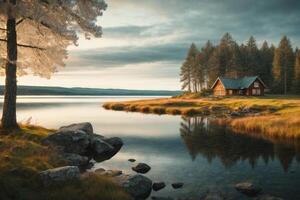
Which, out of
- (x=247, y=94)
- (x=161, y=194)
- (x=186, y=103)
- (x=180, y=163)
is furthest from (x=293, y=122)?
(x=247, y=94)

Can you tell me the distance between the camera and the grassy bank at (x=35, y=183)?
1274 centimetres

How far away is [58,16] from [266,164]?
18.0 m

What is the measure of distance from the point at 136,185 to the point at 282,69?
102449mm

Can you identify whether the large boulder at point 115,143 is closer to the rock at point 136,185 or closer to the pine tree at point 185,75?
the rock at point 136,185

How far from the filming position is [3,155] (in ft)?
53.5

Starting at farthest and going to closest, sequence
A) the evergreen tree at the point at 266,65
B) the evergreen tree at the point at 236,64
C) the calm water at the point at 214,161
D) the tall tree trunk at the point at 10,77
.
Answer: the evergreen tree at the point at 266,65
the evergreen tree at the point at 236,64
the tall tree trunk at the point at 10,77
the calm water at the point at 214,161

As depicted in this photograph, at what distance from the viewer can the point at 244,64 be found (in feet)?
383

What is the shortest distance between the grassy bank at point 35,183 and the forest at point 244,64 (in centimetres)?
9915

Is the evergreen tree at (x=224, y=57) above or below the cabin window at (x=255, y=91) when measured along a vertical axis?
above

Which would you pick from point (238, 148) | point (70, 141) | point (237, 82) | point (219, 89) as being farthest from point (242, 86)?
point (70, 141)

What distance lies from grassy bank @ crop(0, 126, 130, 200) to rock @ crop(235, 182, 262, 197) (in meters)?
6.44

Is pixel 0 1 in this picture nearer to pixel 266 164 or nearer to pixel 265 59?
pixel 266 164

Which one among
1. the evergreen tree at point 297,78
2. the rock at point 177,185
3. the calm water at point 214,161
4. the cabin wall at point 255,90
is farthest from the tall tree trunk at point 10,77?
the evergreen tree at point 297,78

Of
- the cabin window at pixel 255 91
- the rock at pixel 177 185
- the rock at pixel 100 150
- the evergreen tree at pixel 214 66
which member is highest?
the evergreen tree at pixel 214 66
